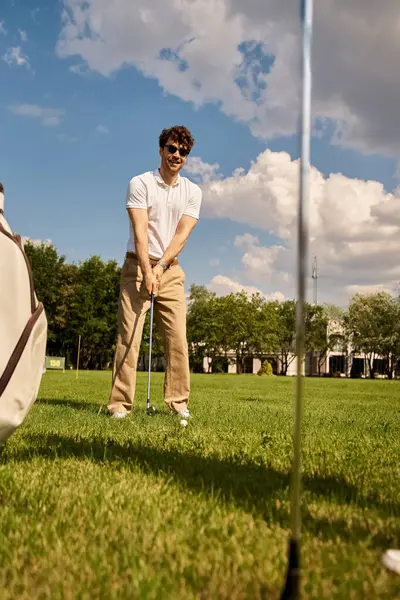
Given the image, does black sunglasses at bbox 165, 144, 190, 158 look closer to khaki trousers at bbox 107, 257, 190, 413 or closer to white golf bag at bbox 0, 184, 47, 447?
khaki trousers at bbox 107, 257, 190, 413

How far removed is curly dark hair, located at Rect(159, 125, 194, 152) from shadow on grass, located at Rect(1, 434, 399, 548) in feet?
12.6

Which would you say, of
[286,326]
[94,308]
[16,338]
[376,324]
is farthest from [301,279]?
[286,326]

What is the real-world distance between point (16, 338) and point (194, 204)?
4.86 metres

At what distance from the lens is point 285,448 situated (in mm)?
5395

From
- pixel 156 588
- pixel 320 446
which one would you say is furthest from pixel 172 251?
pixel 156 588

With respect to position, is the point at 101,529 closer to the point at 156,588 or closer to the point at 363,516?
the point at 156,588

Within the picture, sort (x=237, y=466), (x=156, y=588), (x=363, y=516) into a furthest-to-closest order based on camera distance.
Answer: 1. (x=237, y=466)
2. (x=363, y=516)
3. (x=156, y=588)

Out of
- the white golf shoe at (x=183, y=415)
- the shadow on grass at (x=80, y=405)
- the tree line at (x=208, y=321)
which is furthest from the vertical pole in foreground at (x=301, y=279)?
the tree line at (x=208, y=321)

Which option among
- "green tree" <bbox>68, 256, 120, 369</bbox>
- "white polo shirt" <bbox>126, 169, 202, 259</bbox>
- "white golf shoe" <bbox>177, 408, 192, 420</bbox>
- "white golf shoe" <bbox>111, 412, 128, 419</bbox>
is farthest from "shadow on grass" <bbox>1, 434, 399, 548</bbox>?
"green tree" <bbox>68, 256, 120, 369</bbox>

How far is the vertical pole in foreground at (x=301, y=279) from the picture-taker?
178 cm

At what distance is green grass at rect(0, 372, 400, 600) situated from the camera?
2.27 meters

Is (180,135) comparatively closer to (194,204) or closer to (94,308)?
(194,204)

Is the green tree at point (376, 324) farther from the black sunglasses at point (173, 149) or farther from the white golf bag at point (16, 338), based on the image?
the white golf bag at point (16, 338)

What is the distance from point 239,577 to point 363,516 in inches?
43.9
